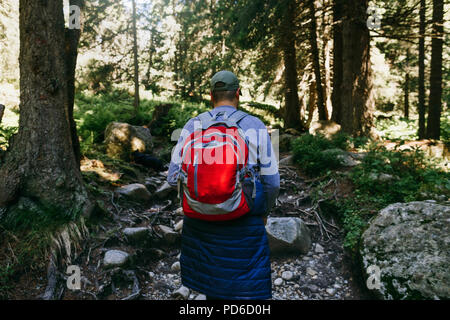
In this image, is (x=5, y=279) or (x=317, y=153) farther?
(x=317, y=153)

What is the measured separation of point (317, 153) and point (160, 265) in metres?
4.42

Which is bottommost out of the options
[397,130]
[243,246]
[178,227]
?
[178,227]

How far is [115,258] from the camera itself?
385 centimetres

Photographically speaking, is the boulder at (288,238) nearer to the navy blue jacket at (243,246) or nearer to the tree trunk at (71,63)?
the navy blue jacket at (243,246)

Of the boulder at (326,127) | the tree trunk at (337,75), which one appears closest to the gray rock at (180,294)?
the boulder at (326,127)

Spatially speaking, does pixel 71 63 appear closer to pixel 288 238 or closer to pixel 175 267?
pixel 175 267

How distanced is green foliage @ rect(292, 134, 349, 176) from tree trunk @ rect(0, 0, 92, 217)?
4.93 meters

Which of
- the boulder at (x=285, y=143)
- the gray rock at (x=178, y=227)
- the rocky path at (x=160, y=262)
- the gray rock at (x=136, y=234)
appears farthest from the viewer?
the boulder at (x=285, y=143)

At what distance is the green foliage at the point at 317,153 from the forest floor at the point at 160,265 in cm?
80

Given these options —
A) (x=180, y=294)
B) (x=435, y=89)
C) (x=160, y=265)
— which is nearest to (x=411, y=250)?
(x=180, y=294)

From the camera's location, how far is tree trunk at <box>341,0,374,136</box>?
8.23m

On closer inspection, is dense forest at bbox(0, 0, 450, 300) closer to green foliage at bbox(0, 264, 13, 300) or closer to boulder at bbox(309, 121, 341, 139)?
green foliage at bbox(0, 264, 13, 300)

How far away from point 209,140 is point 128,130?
768cm

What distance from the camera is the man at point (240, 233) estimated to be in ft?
7.11
